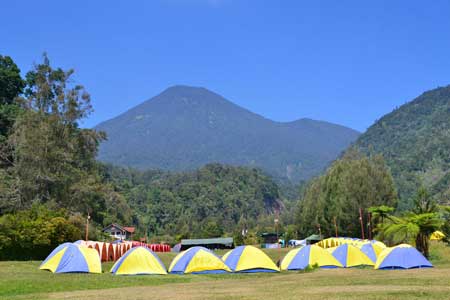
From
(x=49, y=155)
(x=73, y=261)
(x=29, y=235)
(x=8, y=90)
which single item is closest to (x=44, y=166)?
(x=49, y=155)

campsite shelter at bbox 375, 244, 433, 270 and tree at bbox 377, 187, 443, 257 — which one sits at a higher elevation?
tree at bbox 377, 187, 443, 257

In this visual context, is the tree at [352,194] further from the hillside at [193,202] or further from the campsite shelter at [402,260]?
the hillside at [193,202]

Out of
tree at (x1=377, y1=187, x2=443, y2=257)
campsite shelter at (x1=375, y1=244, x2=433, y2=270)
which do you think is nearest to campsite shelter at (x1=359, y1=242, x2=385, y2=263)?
tree at (x1=377, y1=187, x2=443, y2=257)

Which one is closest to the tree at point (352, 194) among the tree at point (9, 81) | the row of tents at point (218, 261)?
the row of tents at point (218, 261)

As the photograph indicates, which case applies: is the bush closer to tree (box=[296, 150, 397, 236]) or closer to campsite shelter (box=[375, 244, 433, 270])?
campsite shelter (box=[375, 244, 433, 270])

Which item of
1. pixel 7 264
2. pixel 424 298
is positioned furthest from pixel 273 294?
pixel 7 264

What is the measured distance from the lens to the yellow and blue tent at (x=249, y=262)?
28.0 m

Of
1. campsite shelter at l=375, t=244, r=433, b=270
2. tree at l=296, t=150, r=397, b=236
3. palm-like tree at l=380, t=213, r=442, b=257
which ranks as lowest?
campsite shelter at l=375, t=244, r=433, b=270

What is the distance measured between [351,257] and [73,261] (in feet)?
48.2

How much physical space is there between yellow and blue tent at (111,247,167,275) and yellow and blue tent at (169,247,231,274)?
4.02 feet

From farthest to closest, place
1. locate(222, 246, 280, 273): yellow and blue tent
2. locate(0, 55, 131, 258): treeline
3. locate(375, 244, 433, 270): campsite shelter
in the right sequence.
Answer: locate(0, 55, 131, 258): treeline, locate(222, 246, 280, 273): yellow and blue tent, locate(375, 244, 433, 270): campsite shelter

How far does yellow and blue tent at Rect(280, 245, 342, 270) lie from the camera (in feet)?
93.9

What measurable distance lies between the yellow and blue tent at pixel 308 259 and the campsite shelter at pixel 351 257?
1113 millimetres

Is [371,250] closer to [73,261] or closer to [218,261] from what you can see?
[218,261]
